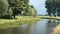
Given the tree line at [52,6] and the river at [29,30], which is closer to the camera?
the river at [29,30]

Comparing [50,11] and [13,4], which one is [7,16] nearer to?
[13,4]

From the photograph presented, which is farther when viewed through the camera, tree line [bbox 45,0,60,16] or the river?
tree line [bbox 45,0,60,16]

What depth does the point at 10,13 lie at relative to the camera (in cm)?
5869

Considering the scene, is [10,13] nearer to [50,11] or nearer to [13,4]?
[13,4]

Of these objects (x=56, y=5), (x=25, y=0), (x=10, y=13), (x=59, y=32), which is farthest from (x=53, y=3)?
(x=59, y=32)

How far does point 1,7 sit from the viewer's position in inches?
1882

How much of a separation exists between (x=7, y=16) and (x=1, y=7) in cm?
1543

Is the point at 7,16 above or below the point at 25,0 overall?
below

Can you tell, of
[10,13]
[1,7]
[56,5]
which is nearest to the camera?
[1,7]

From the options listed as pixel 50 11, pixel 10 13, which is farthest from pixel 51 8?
pixel 10 13

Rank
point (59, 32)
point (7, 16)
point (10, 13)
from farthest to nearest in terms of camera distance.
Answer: point (7, 16) < point (10, 13) < point (59, 32)

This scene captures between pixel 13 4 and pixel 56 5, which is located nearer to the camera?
pixel 13 4

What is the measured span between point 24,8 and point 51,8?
52034 millimetres

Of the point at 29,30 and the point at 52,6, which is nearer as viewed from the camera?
the point at 29,30
